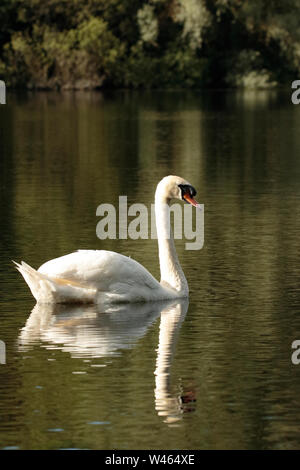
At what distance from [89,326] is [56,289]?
787 millimetres

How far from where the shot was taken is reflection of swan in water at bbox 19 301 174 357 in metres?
9.88

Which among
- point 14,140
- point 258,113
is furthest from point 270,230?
point 258,113

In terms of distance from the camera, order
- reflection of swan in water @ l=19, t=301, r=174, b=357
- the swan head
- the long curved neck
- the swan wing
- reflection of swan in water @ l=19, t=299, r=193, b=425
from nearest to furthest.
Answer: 1. reflection of swan in water @ l=19, t=299, r=193, b=425
2. reflection of swan in water @ l=19, t=301, r=174, b=357
3. the swan wing
4. the long curved neck
5. the swan head

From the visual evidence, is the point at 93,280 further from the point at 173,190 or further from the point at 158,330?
the point at 173,190

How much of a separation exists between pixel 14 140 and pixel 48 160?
6.93m

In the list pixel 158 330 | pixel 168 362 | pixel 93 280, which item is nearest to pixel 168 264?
pixel 93 280

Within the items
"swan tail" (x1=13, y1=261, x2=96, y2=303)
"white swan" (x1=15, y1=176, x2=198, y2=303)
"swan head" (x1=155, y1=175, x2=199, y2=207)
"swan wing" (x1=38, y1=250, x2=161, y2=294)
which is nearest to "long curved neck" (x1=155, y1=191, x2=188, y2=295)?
"white swan" (x1=15, y1=176, x2=198, y2=303)

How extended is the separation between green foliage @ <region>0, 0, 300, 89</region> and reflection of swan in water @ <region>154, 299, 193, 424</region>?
57885 millimetres

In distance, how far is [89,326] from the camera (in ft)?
34.8

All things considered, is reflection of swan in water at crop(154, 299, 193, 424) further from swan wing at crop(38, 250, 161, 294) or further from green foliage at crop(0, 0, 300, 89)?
green foliage at crop(0, 0, 300, 89)

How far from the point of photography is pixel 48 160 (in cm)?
2900

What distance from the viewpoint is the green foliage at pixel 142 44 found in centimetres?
6931

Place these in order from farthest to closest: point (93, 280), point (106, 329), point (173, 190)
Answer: point (173, 190) → point (93, 280) → point (106, 329)
